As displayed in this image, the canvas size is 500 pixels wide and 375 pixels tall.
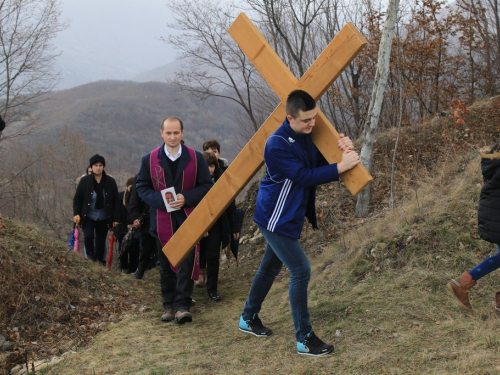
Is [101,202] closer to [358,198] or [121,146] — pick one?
[358,198]

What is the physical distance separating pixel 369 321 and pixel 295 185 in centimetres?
143

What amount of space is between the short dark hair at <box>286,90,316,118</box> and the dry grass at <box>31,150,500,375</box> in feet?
6.29

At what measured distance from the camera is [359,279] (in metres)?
5.65

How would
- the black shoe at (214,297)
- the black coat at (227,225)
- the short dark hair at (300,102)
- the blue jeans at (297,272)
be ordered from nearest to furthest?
the short dark hair at (300,102)
the blue jeans at (297,272)
the black shoe at (214,297)
the black coat at (227,225)

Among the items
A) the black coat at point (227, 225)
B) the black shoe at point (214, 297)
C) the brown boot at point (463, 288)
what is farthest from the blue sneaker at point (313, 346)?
the black coat at point (227, 225)

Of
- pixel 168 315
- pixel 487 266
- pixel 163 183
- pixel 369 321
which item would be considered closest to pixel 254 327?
pixel 369 321

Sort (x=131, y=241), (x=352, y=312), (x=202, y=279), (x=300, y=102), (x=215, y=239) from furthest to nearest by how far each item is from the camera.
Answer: (x=131, y=241) < (x=202, y=279) < (x=215, y=239) < (x=352, y=312) < (x=300, y=102)

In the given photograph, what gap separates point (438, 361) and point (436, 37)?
12377 millimetres

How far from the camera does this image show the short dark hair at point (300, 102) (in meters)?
3.87

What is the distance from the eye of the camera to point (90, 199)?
334 inches

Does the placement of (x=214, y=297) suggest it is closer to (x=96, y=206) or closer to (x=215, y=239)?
(x=215, y=239)

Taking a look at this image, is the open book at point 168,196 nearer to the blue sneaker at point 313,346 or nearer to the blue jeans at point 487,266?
the blue sneaker at point 313,346

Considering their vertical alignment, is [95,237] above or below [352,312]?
above

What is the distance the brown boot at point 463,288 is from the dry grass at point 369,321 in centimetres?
9
